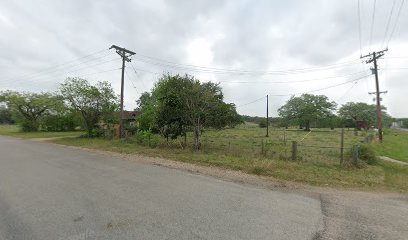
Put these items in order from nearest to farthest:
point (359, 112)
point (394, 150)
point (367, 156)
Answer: point (367, 156) → point (394, 150) → point (359, 112)

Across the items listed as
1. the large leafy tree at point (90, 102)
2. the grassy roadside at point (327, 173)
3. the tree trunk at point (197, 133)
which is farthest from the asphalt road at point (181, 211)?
the large leafy tree at point (90, 102)

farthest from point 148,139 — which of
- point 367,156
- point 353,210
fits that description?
point 353,210

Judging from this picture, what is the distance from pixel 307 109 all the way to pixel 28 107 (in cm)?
6245

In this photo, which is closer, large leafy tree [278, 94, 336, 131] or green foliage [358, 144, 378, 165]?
green foliage [358, 144, 378, 165]

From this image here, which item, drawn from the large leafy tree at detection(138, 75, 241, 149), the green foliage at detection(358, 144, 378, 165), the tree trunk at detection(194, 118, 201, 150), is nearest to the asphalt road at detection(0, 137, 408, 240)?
the green foliage at detection(358, 144, 378, 165)

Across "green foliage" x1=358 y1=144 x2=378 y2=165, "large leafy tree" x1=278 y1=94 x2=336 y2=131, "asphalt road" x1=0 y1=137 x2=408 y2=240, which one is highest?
"large leafy tree" x1=278 y1=94 x2=336 y2=131

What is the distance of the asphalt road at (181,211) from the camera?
11.4 ft

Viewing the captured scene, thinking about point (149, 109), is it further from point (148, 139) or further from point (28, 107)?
point (28, 107)

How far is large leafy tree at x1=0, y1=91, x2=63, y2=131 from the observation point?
37.2 metres

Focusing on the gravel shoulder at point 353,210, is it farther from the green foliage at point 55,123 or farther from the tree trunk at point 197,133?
the green foliage at point 55,123

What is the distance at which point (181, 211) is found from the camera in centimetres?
432

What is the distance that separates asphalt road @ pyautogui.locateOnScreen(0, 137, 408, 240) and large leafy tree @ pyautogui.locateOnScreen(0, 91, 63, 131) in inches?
1485

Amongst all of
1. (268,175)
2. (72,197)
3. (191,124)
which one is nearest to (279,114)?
(191,124)

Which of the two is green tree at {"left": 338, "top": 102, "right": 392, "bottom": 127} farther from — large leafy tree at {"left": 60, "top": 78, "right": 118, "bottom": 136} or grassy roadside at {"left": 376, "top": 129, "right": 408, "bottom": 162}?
large leafy tree at {"left": 60, "top": 78, "right": 118, "bottom": 136}
